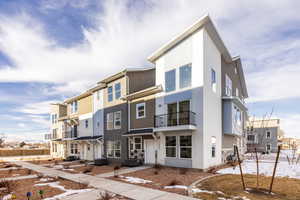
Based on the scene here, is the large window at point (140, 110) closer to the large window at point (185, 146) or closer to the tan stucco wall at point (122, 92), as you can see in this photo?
the tan stucco wall at point (122, 92)

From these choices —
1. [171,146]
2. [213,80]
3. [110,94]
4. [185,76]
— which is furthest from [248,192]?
[110,94]

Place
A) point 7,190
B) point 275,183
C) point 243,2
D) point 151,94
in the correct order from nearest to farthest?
1. point 7,190
2. point 275,183
3. point 243,2
4. point 151,94

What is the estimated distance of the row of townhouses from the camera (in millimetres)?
12461

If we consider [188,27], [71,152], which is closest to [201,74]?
[188,27]

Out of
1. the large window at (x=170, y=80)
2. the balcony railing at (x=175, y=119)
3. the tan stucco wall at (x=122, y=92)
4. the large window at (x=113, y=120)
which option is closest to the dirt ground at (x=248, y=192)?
the balcony railing at (x=175, y=119)

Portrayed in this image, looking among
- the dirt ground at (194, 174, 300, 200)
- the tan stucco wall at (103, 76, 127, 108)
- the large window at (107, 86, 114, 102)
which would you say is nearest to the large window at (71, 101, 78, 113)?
the tan stucco wall at (103, 76, 127, 108)

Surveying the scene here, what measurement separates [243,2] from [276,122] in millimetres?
33514

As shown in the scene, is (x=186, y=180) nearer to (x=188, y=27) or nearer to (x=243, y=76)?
(x=188, y=27)

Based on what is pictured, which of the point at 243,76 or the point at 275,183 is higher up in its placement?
the point at 243,76

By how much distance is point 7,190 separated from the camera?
25.3 ft

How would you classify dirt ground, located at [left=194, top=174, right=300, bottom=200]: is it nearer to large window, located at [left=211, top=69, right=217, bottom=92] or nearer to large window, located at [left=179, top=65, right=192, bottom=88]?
large window, located at [left=179, top=65, right=192, bottom=88]

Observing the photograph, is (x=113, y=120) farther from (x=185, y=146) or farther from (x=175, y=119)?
(x=185, y=146)

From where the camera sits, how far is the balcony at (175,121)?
12.1 meters

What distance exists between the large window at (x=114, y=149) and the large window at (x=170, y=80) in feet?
25.0
